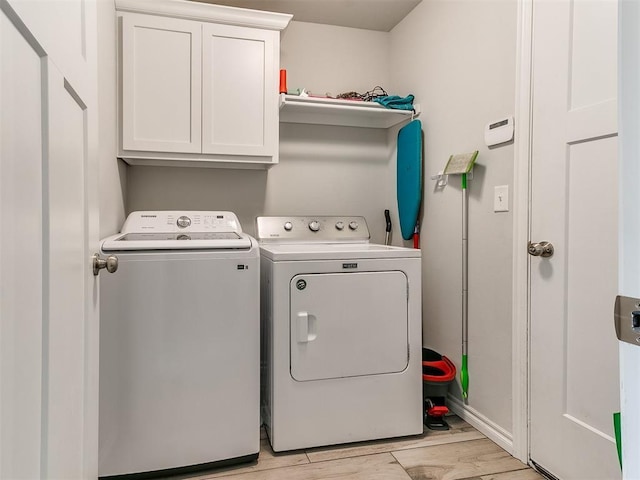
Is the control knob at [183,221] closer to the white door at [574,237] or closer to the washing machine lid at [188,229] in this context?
the washing machine lid at [188,229]

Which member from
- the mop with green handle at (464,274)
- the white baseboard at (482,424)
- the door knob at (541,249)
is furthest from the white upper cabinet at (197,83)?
the white baseboard at (482,424)

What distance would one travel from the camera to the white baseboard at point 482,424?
6.42 feet

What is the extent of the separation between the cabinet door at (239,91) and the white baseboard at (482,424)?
1697 mm

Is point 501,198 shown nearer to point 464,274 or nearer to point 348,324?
point 464,274

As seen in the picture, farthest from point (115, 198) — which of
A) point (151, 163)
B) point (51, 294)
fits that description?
point (51, 294)

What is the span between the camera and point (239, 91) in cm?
240

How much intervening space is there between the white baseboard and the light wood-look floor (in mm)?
29

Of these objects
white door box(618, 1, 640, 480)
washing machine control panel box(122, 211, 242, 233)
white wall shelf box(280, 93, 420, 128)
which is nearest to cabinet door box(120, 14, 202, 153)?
→ washing machine control panel box(122, 211, 242, 233)

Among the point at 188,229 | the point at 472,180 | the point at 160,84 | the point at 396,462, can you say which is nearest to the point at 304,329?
the point at 396,462

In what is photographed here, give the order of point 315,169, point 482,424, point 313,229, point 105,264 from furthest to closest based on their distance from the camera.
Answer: point 315,169 → point 313,229 → point 482,424 → point 105,264

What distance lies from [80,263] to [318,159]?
2154mm

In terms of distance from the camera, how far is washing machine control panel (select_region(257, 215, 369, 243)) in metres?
2.64

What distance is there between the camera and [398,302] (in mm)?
2100

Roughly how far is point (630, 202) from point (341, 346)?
5.39 ft
